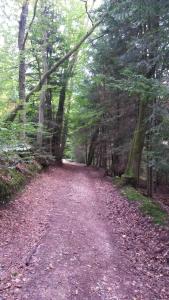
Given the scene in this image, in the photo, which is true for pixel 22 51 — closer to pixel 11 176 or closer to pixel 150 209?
pixel 11 176

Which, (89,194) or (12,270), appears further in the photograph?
(89,194)

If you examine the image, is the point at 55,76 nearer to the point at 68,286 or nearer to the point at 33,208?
the point at 33,208

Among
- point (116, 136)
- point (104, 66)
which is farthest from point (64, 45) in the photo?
point (116, 136)

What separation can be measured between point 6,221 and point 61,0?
1650 centimetres

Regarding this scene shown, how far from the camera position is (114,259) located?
5496mm

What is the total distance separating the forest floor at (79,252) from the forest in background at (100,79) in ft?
5.78

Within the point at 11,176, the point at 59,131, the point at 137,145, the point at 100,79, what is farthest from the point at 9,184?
the point at 59,131

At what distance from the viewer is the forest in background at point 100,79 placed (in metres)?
7.52

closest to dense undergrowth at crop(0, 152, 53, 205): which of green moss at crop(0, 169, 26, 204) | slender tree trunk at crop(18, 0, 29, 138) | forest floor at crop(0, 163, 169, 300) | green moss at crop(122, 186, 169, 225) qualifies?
green moss at crop(0, 169, 26, 204)

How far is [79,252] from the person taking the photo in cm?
554

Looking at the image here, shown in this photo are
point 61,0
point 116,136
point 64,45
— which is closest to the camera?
point 116,136

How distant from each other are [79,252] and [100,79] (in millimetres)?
12483

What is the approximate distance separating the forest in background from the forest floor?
5.78ft

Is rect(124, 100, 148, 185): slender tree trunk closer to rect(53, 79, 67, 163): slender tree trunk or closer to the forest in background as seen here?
the forest in background
